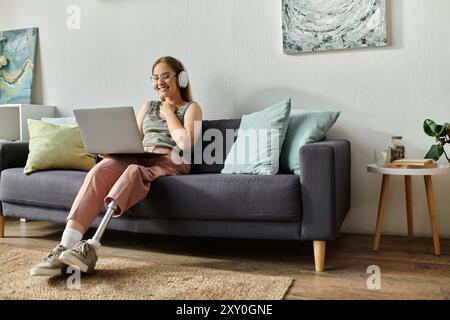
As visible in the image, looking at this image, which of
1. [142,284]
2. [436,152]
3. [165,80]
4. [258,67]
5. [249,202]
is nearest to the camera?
[142,284]

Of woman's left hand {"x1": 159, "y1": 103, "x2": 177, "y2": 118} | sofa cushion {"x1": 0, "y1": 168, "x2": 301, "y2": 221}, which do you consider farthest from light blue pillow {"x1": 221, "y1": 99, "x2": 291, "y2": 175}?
woman's left hand {"x1": 159, "y1": 103, "x2": 177, "y2": 118}

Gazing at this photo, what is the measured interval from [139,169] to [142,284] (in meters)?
0.56

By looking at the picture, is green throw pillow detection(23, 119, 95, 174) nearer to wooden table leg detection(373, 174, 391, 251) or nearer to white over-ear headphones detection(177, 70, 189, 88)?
white over-ear headphones detection(177, 70, 189, 88)

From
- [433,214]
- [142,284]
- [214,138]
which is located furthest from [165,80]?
[433,214]

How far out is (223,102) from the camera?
3059 millimetres

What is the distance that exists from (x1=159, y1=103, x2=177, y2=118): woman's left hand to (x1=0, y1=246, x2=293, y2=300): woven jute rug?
89cm

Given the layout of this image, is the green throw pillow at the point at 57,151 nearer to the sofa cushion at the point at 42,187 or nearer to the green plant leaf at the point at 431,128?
the sofa cushion at the point at 42,187

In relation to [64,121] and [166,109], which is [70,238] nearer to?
[166,109]

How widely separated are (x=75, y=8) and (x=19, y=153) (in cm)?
128

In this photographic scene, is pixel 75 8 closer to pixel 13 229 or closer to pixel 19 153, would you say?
pixel 19 153

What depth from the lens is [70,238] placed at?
77.5 inches

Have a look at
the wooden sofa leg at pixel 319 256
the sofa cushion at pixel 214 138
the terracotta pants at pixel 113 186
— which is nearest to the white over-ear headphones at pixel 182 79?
the sofa cushion at pixel 214 138

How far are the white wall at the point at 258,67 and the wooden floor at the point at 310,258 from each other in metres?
0.40

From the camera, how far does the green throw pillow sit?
8.77 feet
